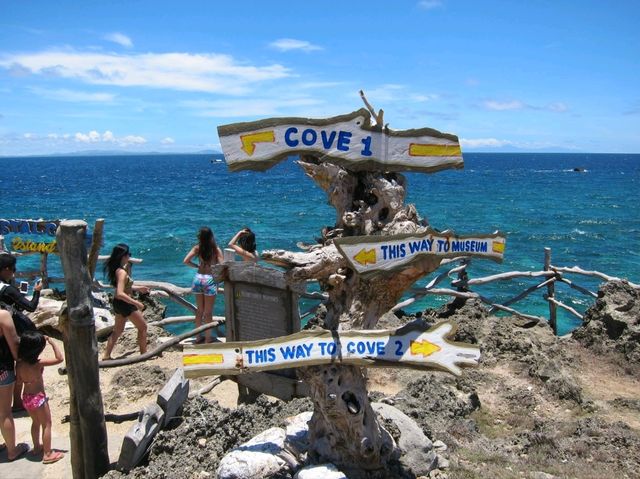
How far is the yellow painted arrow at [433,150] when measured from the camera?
4809mm

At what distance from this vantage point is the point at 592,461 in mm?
5840

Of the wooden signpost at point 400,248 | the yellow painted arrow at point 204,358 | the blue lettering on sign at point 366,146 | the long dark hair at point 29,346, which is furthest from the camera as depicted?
the long dark hair at point 29,346

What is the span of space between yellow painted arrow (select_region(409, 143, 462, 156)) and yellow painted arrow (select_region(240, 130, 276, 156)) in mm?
1165

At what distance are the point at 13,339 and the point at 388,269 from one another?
3.60 metres

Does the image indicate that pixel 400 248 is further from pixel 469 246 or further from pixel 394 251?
pixel 469 246

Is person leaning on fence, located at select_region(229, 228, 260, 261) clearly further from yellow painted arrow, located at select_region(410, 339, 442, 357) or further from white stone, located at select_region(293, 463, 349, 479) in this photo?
yellow painted arrow, located at select_region(410, 339, 442, 357)

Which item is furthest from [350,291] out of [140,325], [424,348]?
[140,325]

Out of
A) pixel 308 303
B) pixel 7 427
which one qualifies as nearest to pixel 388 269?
pixel 7 427

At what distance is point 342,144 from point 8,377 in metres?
3.94

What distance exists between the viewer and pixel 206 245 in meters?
8.09

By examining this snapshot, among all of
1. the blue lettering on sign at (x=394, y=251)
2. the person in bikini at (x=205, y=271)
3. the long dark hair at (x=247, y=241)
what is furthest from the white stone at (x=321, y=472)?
the person in bikini at (x=205, y=271)

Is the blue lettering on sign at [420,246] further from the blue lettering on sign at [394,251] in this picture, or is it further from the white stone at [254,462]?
the white stone at [254,462]

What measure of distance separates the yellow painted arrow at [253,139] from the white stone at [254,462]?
259 centimetres

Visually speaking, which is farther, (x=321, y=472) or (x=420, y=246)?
(x=321, y=472)
